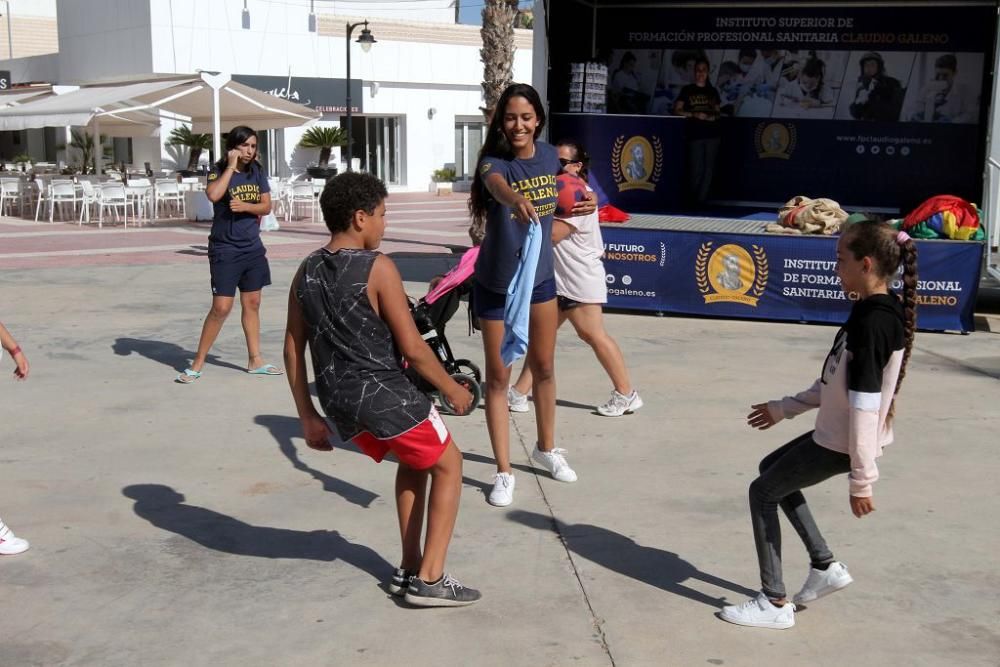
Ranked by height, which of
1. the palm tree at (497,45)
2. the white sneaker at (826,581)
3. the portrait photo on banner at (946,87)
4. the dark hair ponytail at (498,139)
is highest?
the palm tree at (497,45)

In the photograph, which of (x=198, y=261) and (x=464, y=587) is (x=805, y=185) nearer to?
(x=198, y=261)

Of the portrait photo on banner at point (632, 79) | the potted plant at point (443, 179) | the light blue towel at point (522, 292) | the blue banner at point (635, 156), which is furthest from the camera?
the potted plant at point (443, 179)

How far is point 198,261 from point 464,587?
447 inches

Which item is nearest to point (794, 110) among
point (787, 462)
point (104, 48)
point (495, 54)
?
point (495, 54)

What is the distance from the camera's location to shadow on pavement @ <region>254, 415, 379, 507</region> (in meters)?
5.17

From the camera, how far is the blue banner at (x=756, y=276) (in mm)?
9578

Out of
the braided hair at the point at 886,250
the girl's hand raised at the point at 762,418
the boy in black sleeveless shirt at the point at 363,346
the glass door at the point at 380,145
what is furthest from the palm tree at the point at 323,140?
the braided hair at the point at 886,250

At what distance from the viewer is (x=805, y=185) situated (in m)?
13.0

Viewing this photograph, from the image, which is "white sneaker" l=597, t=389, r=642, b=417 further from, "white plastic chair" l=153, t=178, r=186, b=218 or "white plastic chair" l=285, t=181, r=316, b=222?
"white plastic chair" l=153, t=178, r=186, b=218

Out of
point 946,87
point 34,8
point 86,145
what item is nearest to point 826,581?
point 946,87

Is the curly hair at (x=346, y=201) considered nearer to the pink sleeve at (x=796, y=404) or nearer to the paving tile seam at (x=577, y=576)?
the pink sleeve at (x=796, y=404)

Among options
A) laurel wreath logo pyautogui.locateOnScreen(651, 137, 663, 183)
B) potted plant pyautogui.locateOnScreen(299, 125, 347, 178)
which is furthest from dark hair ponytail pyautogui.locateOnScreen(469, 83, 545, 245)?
potted plant pyautogui.locateOnScreen(299, 125, 347, 178)

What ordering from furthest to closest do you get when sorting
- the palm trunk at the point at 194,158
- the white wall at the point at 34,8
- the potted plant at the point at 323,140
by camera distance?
the white wall at the point at 34,8, the potted plant at the point at 323,140, the palm trunk at the point at 194,158

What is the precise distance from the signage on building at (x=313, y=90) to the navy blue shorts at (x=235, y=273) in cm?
2552
